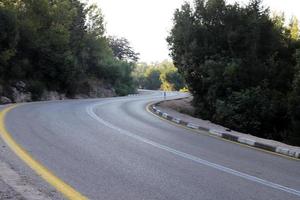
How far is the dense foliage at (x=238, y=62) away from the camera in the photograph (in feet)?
81.9

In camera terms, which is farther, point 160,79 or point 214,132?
point 160,79

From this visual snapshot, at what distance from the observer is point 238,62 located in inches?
1094

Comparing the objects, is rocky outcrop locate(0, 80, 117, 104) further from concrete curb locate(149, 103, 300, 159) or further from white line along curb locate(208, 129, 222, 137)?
white line along curb locate(208, 129, 222, 137)

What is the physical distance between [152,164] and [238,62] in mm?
18826

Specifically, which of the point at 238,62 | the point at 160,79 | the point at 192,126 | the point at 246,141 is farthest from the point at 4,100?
the point at 160,79

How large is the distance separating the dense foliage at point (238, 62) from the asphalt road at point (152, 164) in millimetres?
9608

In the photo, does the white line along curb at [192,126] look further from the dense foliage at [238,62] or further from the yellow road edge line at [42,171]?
the yellow road edge line at [42,171]

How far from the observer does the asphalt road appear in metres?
7.84

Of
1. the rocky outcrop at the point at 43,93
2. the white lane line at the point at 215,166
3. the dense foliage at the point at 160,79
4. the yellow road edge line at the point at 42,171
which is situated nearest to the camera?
the yellow road edge line at the point at 42,171

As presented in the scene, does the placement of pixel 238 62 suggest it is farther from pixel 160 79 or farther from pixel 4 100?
pixel 160 79

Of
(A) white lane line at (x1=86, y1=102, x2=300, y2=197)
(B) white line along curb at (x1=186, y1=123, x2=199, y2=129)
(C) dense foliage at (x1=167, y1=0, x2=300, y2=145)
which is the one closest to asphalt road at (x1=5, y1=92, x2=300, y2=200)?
(A) white lane line at (x1=86, y1=102, x2=300, y2=197)

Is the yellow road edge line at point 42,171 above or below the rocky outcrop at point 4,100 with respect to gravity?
above

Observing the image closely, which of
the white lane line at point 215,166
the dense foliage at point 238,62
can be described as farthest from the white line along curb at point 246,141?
the dense foliage at point 238,62

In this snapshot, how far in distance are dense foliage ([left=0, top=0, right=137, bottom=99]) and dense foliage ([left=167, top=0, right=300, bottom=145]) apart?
13.3 m
